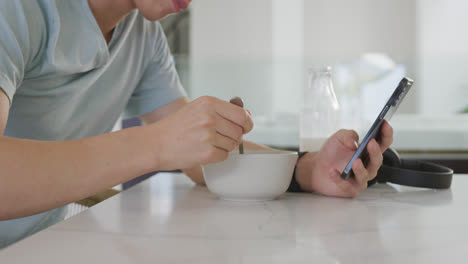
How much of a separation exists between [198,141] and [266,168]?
13 cm

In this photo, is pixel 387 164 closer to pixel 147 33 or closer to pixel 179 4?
pixel 179 4

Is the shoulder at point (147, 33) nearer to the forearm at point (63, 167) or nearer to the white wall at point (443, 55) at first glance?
the forearm at point (63, 167)

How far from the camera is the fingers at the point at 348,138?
2.69 feet

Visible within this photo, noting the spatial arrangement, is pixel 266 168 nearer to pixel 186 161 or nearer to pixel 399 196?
pixel 186 161

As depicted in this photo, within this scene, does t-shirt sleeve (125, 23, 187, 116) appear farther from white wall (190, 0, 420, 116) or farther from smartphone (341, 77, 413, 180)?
white wall (190, 0, 420, 116)

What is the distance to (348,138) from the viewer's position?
823mm

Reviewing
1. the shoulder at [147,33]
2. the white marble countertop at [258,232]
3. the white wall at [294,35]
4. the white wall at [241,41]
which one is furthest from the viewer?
the white wall at [294,35]

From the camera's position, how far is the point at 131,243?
48cm

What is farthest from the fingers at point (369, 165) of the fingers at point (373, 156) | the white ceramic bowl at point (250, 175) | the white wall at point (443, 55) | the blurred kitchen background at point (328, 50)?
the white wall at point (443, 55)

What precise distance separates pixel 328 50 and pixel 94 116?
3961 mm

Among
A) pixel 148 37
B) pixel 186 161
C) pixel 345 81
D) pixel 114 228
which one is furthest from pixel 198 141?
pixel 345 81

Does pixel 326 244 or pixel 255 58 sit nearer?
pixel 326 244

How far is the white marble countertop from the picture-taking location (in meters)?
0.43

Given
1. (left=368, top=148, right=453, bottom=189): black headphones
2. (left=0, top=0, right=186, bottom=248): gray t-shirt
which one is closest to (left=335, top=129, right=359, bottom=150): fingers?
(left=368, top=148, right=453, bottom=189): black headphones
